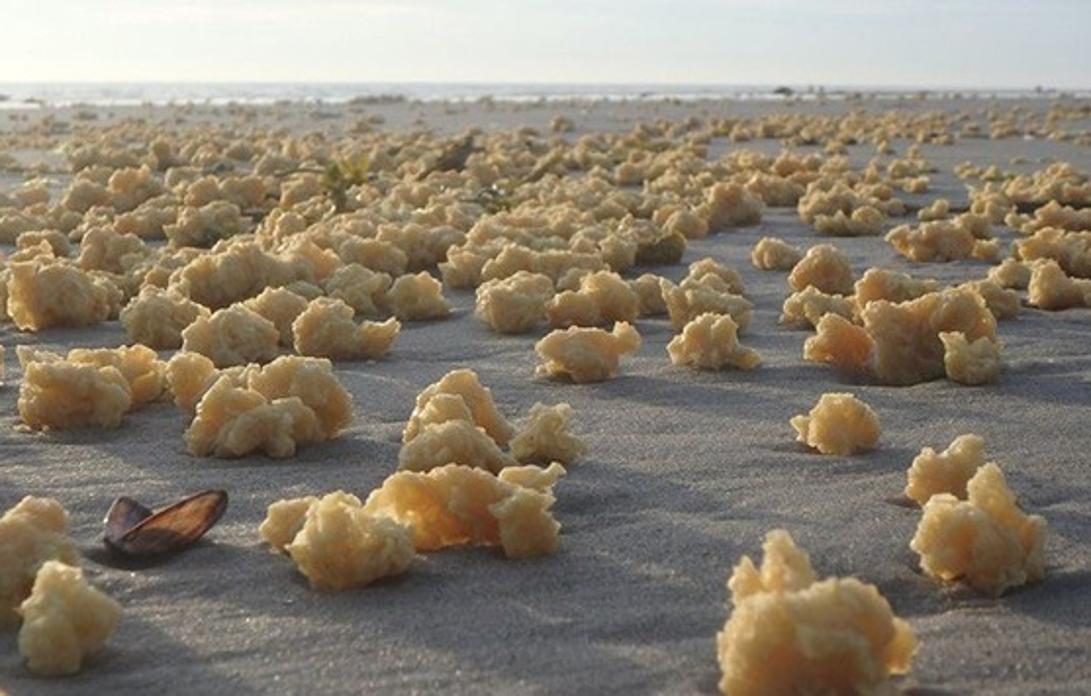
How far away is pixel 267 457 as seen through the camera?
289 cm

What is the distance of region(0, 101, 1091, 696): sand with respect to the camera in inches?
72.5

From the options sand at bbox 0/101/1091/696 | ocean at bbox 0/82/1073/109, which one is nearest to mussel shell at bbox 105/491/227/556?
sand at bbox 0/101/1091/696

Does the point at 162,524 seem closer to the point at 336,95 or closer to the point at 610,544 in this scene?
the point at 610,544

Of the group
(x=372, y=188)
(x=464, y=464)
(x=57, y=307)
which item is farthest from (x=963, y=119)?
(x=464, y=464)

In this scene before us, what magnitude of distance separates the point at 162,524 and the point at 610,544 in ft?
2.36

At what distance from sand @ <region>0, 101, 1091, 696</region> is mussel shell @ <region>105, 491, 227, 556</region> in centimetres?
4

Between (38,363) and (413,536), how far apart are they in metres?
1.34

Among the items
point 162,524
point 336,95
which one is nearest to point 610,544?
point 162,524

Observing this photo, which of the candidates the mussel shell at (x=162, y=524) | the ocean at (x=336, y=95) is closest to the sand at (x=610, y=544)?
the mussel shell at (x=162, y=524)

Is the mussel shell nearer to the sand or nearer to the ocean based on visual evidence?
the sand

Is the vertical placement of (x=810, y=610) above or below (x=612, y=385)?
above

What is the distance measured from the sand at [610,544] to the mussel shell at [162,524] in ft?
0.12

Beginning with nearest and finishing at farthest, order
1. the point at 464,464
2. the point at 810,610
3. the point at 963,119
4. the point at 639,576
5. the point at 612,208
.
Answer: the point at 810,610, the point at 639,576, the point at 464,464, the point at 612,208, the point at 963,119

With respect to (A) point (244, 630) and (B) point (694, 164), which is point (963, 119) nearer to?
(B) point (694, 164)
